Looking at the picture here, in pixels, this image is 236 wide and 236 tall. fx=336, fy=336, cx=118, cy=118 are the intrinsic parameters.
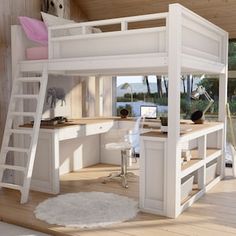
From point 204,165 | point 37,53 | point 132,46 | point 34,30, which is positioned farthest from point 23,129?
point 204,165

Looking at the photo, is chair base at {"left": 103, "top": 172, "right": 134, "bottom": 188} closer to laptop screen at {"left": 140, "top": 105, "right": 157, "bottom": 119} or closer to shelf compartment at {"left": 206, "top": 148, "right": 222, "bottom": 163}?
shelf compartment at {"left": 206, "top": 148, "right": 222, "bottom": 163}

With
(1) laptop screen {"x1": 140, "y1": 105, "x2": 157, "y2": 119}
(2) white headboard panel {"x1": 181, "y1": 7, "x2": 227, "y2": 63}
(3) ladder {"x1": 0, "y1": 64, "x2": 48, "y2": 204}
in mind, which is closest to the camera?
(2) white headboard panel {"x1": 181, "y1": 7, "x2": 227, "y2": 63}

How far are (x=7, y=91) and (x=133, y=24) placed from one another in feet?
7.51

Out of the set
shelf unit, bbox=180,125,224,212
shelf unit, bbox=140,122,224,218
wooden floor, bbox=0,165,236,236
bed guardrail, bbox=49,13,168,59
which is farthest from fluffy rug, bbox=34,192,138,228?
bed guardrail, bbox=49,13,168,59

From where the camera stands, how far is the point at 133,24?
5.34 metres

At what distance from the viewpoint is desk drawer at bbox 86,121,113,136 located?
4645 millimetres

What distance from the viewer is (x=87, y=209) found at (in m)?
3.34

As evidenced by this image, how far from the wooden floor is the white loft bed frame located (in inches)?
8.6

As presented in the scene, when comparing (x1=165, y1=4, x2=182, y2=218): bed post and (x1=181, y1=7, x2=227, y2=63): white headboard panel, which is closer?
(x1=165, y1=4, x2=182, y2=218): bed post

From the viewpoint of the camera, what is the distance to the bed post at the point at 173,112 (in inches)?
118

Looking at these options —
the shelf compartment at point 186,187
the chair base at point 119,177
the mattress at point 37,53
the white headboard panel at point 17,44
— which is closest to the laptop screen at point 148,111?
the chair base at point 119,177

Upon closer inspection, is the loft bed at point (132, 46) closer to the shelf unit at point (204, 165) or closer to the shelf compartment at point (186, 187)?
the shelf unit at point (204, 165)

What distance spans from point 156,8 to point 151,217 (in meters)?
3.09

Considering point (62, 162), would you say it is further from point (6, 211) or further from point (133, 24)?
point (133, 24)
